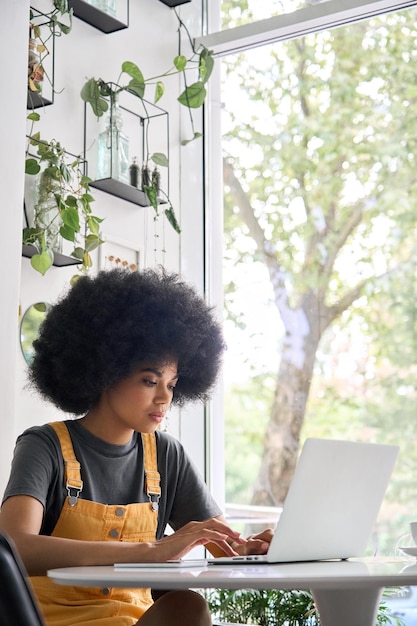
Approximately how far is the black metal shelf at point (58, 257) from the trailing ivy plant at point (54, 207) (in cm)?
2

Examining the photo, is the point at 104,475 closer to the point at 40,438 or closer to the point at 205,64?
the point at 40,438

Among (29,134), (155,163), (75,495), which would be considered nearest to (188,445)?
(155,163)

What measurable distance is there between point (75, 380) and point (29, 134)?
1.12m

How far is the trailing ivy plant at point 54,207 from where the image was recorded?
294cm

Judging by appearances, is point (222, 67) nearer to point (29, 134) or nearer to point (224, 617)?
point (29, 134)

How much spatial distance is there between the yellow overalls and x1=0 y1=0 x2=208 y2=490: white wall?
0.31 meters

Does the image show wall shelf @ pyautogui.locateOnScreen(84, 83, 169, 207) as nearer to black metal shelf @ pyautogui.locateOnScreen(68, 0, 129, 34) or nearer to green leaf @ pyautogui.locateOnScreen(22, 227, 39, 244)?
black metal shelf @ pyautogui.locateOnScreen(68, 0, 129, 34)

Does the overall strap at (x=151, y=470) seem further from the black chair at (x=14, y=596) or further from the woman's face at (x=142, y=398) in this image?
the black chair at (x=14, y=596)

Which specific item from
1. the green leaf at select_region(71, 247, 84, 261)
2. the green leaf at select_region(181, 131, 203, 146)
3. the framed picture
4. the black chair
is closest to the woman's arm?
the black chair

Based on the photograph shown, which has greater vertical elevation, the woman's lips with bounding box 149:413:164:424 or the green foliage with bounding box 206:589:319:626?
the woman's lips with bounding box 149:413:164:424

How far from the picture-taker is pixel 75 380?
2.43 metres

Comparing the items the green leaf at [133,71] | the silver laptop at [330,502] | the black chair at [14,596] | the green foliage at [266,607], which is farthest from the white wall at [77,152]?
the black chair at [14,596]

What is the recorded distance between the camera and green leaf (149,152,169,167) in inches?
145

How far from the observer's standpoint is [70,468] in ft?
7.04
